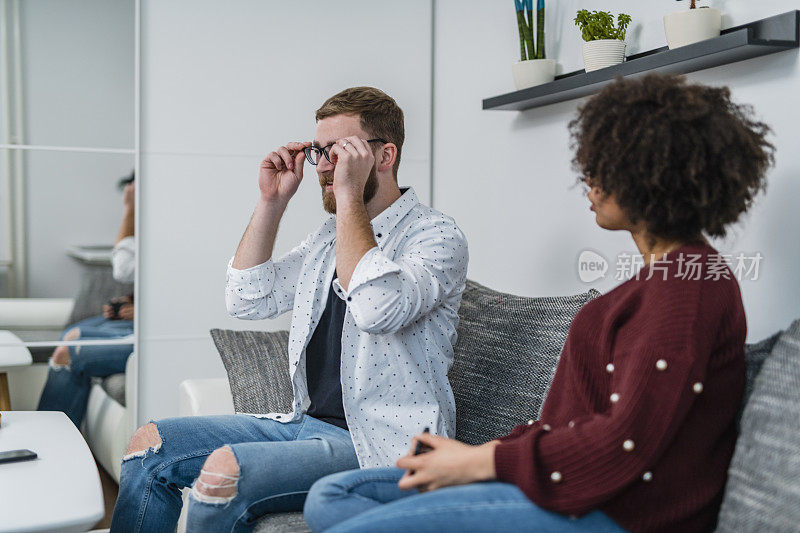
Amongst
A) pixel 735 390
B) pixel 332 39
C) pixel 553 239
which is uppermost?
pixel 332 39

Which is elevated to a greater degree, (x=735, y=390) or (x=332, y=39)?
(x=332, y=39)

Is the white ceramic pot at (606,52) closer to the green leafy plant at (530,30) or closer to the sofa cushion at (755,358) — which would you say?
the green leafy plant at (530,30)

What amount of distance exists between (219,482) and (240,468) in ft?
0.16

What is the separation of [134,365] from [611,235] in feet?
5.60

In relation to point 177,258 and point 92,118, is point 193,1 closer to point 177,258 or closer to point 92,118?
point 92,118

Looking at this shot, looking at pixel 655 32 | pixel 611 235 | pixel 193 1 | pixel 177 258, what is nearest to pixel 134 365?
pixel 177 258

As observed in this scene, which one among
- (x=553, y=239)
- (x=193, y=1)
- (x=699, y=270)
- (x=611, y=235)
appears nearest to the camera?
(x=699, y=270)

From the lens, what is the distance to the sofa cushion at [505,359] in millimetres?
1876

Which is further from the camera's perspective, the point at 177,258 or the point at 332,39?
the point at 332,39

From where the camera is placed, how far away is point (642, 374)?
45.1 inches

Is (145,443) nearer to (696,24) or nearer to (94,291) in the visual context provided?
(94,291)

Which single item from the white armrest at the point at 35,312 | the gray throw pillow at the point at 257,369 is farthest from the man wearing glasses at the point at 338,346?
the white armrest at the point at 35,312

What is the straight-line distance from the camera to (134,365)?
9.34 ft

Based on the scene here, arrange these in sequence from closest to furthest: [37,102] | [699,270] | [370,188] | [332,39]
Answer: [699,270] → [370,188] → [37,102] → [332,39]
